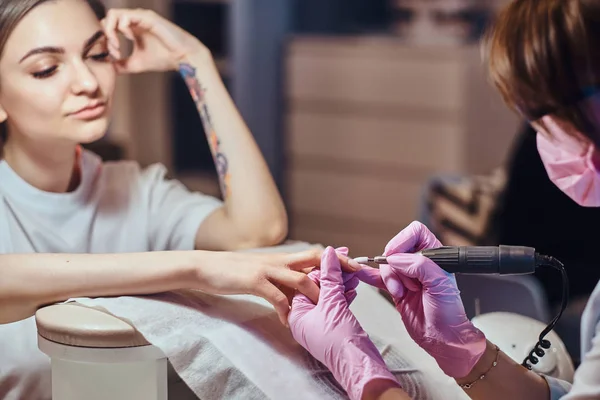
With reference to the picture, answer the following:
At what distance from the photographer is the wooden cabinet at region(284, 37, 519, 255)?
335 centimetres

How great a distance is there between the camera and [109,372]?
0.96 meters

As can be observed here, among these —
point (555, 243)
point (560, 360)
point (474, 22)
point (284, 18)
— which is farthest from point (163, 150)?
point (560, 360)

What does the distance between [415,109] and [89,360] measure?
2.71 m

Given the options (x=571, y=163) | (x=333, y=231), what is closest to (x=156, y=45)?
(x=571, y=163)

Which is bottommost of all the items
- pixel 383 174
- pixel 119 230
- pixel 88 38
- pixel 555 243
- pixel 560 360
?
pixel 383 174

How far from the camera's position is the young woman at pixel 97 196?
40.4 inches

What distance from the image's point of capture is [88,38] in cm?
119

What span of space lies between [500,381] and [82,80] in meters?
0.65

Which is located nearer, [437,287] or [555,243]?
[437,287]

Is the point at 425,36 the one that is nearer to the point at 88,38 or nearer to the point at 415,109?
the point at 415,109

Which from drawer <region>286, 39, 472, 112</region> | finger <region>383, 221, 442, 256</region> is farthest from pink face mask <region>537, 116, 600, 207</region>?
drawer <region>286, 39, 472, 112</region>

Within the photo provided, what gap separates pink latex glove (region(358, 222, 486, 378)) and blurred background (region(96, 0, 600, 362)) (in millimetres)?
2186

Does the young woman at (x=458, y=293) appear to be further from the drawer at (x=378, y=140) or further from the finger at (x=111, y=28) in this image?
the drawer at (x=378, y=140)

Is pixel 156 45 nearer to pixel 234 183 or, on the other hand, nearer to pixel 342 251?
pixel 234 183
